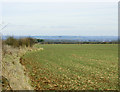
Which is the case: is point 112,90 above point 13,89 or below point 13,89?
below

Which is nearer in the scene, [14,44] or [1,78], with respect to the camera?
[1,78]

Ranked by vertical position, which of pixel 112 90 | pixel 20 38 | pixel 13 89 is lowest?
pixel 112 90

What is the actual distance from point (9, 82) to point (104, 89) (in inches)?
140

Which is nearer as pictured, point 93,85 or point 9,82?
point 9,82

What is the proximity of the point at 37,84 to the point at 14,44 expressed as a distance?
11292 mm

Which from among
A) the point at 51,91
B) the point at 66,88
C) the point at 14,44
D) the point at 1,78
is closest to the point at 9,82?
the point at 1,78

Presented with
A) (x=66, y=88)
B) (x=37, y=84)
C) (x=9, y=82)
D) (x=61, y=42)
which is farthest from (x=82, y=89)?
(x=61, y=42)

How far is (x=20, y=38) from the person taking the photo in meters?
20.8

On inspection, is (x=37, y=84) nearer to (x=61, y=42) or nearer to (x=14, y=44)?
(x=14, y=44)

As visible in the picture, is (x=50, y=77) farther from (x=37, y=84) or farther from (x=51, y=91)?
(x=51, y=91)

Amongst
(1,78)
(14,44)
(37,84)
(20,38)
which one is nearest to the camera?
(1,78)

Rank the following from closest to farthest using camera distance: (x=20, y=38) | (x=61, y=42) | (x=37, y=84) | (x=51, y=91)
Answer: (x=51, y=91)
(x=37, y=84)
(x=20, y=38)
(x=61, y=42)

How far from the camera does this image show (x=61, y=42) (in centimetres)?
4725

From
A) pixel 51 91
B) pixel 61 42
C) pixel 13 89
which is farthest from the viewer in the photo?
pixel 61 42
